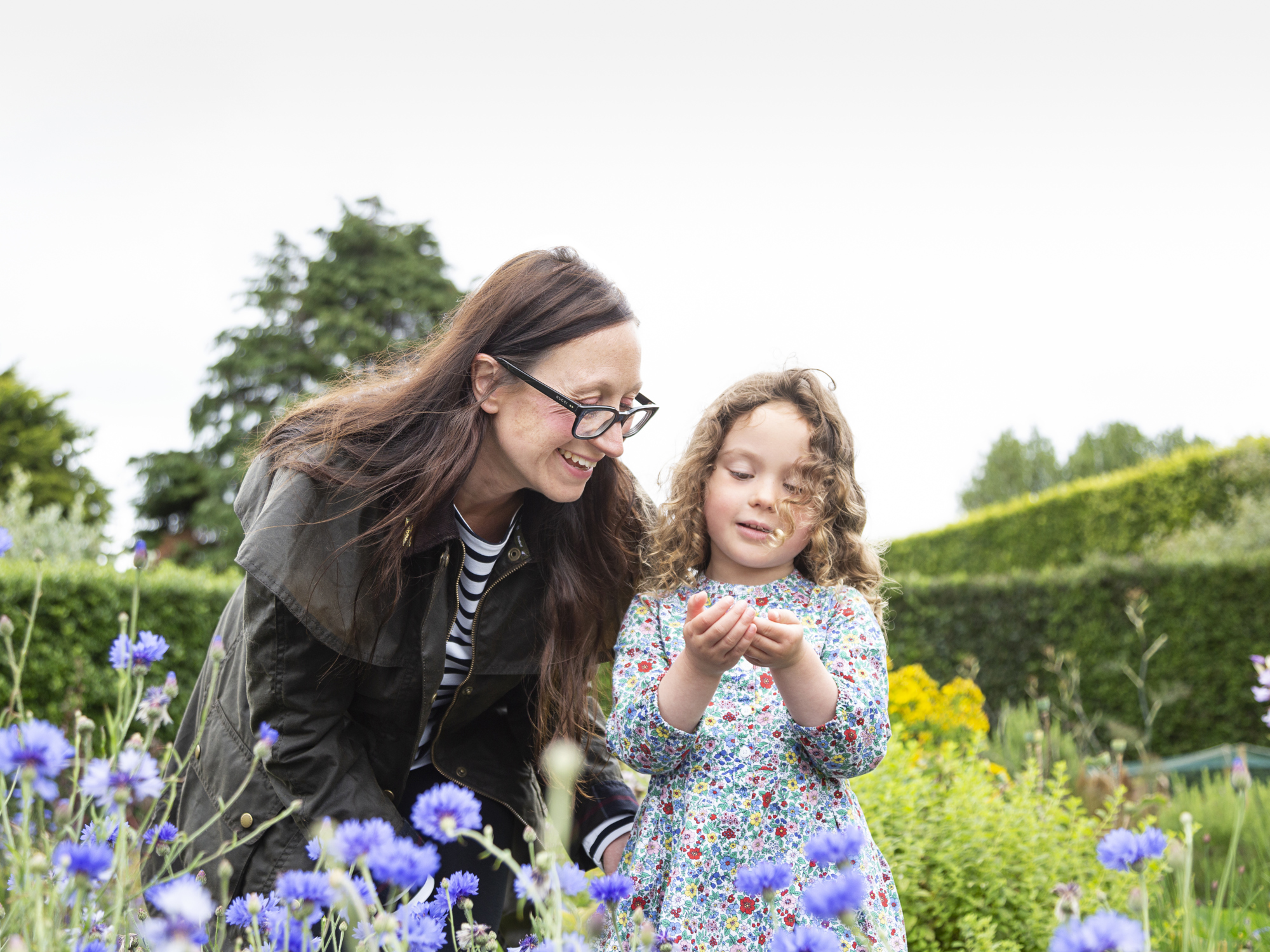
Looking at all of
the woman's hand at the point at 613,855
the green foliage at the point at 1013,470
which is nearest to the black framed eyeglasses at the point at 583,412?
the woman's hand at the point at 613,855

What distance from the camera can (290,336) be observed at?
20.2 meters

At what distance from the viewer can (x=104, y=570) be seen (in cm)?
559

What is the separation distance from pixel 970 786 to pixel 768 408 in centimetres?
161

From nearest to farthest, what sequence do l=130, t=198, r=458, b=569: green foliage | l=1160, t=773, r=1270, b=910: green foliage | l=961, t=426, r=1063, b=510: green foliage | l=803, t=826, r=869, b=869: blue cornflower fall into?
1. l=803, t=826, r=869, b=869: blue cornflower
2. l=1160, t=773, r=1270, b=910: green foliage
3. l=130, t=198, r=458, b=569: green foliage
4. l=961, t=426, r=1063, b=510: green foliage

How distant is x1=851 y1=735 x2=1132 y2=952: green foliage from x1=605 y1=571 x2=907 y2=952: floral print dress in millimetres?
675

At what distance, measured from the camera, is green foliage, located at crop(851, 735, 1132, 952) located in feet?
8.05

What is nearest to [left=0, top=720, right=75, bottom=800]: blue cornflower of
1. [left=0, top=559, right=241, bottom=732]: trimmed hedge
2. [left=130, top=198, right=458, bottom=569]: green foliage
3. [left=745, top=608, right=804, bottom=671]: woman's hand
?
[left=745, top=608, right=804, bottom=671]: woman's hand

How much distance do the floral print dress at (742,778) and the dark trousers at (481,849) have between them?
1.96 ft

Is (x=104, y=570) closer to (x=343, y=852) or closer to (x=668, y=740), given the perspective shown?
(x=668, y=740)

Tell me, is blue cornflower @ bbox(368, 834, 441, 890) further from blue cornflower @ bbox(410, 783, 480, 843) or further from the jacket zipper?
the jacket zipper

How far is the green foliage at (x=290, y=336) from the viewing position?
1953cm

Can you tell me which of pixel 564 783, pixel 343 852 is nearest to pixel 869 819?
pixel 564 783

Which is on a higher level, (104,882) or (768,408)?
(768,408)

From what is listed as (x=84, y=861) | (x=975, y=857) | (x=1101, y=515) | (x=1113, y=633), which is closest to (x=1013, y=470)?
(x=1101, y=515)
